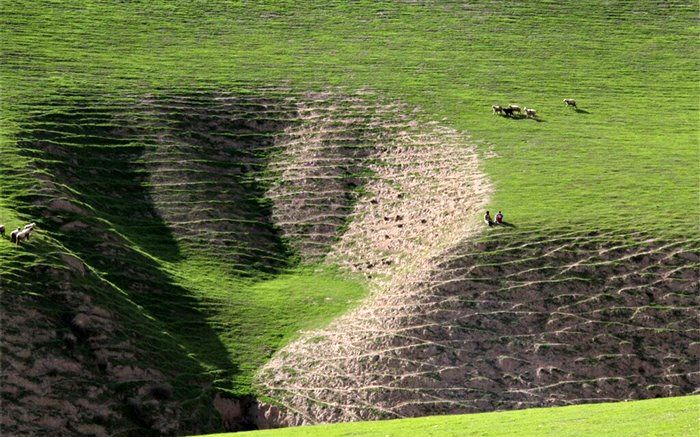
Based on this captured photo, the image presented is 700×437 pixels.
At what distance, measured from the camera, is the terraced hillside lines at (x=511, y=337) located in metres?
44.3

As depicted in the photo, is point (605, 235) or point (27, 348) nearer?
point (27, 348)

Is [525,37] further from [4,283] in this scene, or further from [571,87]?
[4,283]

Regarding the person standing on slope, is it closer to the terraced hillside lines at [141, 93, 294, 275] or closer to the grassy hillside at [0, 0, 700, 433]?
the grassy hillside at [0, 0, 700, 433]

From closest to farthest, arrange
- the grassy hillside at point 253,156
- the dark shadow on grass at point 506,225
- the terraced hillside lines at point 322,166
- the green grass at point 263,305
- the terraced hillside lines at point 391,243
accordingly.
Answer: the grassy hillside at point 253,156
the terraced hillside lines at point 391,243
the green grass at point 263,305
the dark shadow on grass at point 506,225
the terraced hillside lines at point 322,166

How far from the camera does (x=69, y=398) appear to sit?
39594mm

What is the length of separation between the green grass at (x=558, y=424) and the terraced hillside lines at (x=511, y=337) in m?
7.13

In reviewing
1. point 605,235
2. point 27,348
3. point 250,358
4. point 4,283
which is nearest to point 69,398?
point 27,348

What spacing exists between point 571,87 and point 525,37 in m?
10.6

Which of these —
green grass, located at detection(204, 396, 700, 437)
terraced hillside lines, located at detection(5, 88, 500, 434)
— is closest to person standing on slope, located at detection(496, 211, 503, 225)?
terraced hillside lines, located at detection(5, 88, 500, 434)

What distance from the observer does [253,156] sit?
63.4 meters

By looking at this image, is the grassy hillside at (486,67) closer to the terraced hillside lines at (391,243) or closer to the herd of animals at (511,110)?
the herd of animals at (511,110)

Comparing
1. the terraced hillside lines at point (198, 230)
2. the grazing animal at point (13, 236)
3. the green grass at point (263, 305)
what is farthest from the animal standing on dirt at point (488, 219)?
the grazing animal at point (13, 236)

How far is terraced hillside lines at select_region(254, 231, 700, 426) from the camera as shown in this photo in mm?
44312

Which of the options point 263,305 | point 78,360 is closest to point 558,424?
point 78,360
